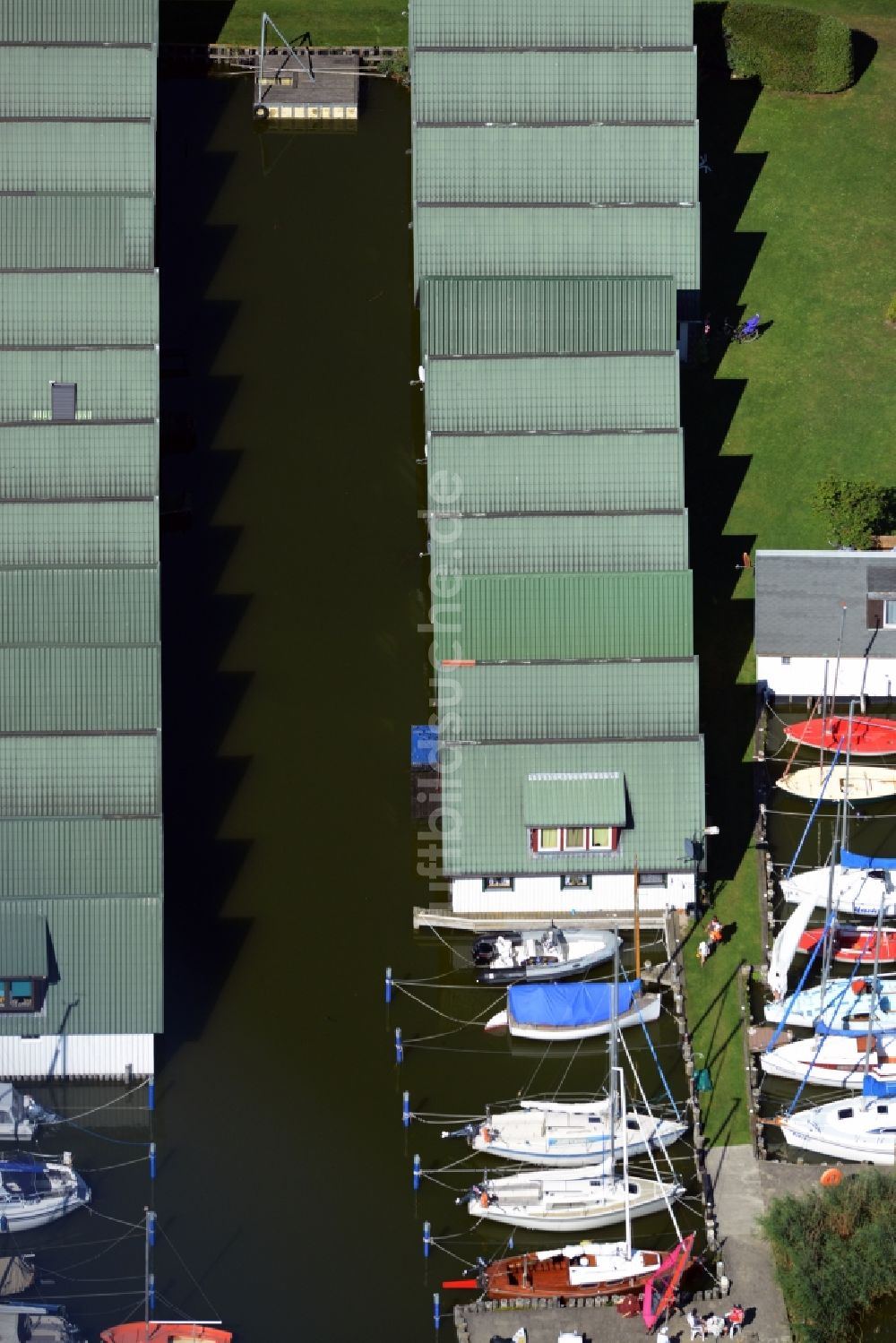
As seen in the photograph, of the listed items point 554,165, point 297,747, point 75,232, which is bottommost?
point 297,747

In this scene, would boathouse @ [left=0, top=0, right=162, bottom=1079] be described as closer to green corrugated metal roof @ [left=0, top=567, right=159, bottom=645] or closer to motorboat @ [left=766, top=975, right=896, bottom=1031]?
green corrugated metal roof @ [left=0, top=567, right=159, bottom=645]

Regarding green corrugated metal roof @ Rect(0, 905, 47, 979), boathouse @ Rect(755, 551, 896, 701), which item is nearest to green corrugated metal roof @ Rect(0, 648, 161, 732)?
green corrugated metal roof @ Rect(0, 905, 47, 979)

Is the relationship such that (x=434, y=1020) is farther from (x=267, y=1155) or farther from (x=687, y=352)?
(x=687, y=352)

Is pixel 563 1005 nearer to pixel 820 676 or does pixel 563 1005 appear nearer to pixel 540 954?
pixel 540 954

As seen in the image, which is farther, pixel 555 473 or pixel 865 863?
pixel 555 473

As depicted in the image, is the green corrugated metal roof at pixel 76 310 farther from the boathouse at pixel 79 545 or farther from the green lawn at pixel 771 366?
the green lawn at pixel 771 366

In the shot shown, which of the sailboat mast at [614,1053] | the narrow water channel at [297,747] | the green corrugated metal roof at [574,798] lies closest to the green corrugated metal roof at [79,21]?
the narrow water channel at [297,747]

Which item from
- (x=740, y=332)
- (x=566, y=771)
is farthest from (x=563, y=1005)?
(x=740, y=332)
